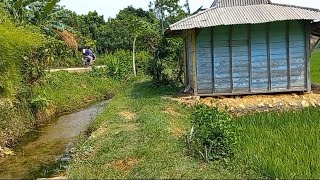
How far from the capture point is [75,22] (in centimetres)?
3519

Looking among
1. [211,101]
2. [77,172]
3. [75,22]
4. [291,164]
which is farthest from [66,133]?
[75,22]

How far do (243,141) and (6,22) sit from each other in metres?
7.44

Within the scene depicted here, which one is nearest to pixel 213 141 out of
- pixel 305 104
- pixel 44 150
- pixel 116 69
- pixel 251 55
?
pixel 44 150

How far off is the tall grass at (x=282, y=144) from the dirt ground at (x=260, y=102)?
1.48 metres

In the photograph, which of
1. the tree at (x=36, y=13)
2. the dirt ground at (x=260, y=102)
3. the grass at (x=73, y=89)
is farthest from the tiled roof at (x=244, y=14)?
the tree at (x=36, y=13)

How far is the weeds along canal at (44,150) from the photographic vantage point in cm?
874

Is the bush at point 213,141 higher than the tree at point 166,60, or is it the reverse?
the tree at point 166,60

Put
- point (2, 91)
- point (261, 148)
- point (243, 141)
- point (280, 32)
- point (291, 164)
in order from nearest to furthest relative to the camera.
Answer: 1. point (291, 164)
2. point (261, 148)
3. point (243, 141)
4. point (2, 91)
5. point (280, 32)

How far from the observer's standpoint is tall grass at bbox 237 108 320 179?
238 inches

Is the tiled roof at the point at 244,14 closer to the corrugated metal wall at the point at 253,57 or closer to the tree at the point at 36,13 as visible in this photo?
the corrugated metal wall at the point at 253,57

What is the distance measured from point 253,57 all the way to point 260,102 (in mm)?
1418

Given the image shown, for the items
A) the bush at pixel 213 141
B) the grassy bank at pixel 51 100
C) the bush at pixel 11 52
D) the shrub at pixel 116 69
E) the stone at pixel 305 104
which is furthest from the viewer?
the shrub at pixel 116 69

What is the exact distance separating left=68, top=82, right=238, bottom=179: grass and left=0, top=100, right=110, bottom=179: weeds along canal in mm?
888

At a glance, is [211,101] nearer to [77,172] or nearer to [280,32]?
[280,32]
